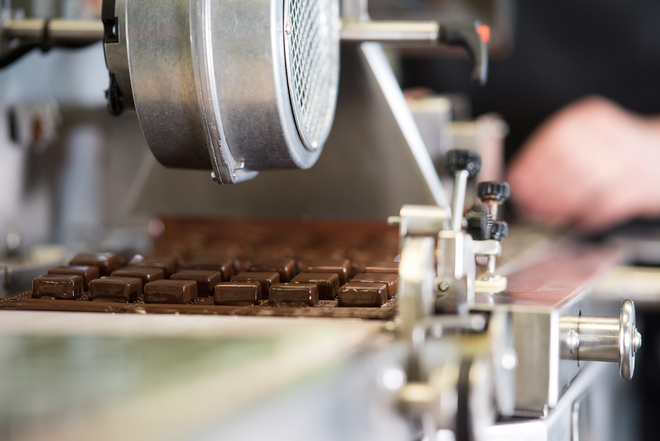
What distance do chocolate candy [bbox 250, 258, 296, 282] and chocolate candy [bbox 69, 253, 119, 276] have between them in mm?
177

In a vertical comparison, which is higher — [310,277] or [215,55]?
[215,55]

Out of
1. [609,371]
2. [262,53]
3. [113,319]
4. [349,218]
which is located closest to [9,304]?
[113,319]

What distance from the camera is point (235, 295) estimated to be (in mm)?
788

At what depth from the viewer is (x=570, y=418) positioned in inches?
34.6

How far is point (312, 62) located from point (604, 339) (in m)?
0.46

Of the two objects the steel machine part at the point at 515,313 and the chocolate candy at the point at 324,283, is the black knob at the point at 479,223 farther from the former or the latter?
the chocolate candy at the point at 324,283

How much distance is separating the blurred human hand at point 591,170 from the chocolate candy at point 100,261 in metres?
1.55

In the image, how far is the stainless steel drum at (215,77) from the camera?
2.39 ft

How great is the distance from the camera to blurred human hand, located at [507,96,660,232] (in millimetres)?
2186

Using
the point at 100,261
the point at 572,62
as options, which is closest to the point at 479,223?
the point at 100,261

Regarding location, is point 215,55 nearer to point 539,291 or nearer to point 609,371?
point 539,291

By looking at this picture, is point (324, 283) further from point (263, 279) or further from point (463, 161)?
point (463, 161)

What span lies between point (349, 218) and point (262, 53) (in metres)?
0.48

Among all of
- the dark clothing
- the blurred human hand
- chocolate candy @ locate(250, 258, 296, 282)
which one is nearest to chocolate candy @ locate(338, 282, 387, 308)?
chocolate candy @ locate(250, 258, 296, 282)
